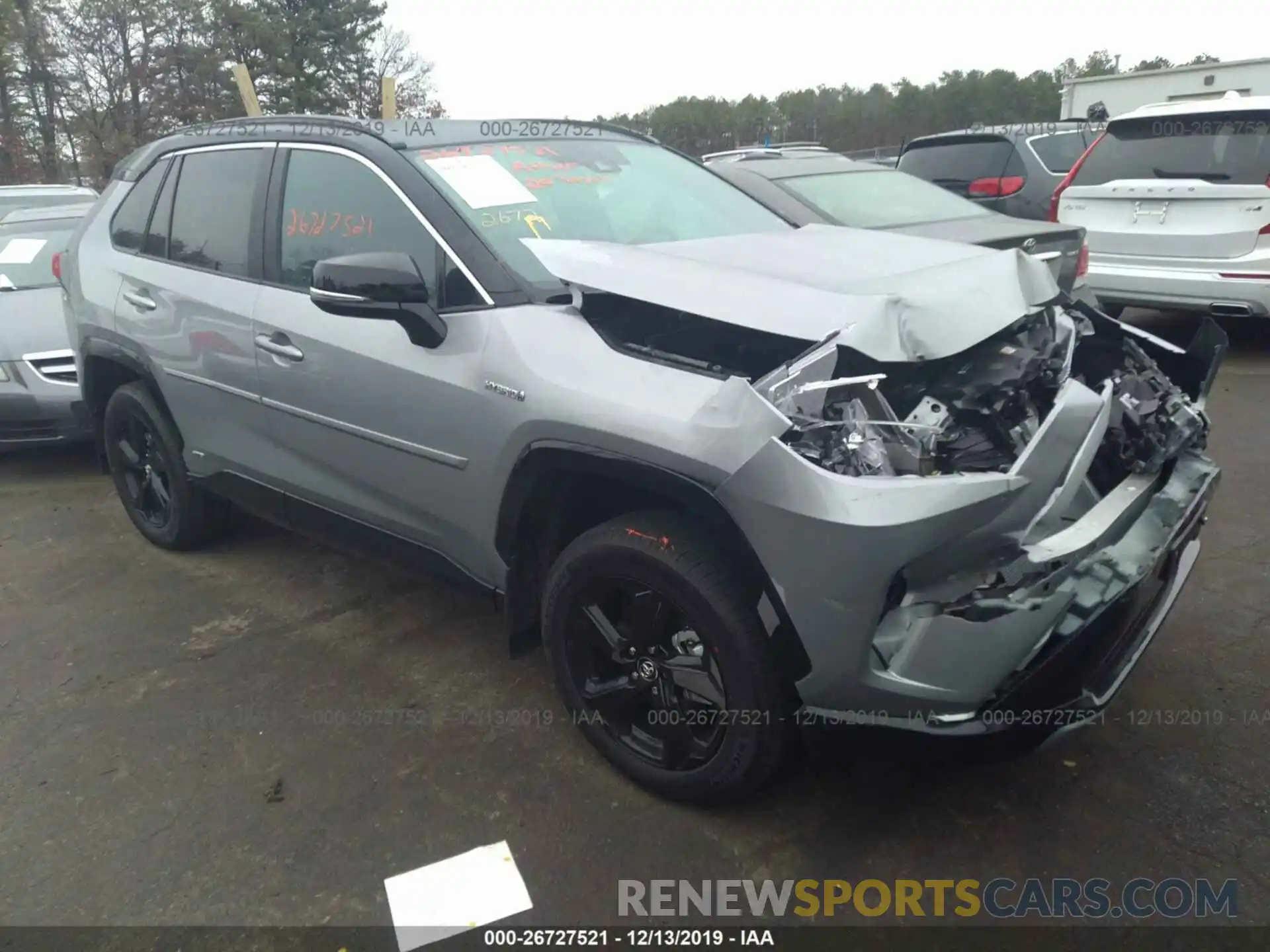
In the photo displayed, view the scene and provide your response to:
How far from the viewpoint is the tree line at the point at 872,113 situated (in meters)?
21.5

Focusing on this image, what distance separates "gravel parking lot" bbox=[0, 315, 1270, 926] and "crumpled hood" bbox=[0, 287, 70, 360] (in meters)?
2.35

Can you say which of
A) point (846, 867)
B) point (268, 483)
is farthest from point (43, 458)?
point (846, 867)

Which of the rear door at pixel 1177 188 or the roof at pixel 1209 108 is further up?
the roof at pixel 1209 108

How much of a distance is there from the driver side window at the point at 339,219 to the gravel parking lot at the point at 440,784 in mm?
1353

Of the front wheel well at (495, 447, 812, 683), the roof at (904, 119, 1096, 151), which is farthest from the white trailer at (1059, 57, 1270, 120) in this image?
the front wheel well at (495, 447, 812, 683)

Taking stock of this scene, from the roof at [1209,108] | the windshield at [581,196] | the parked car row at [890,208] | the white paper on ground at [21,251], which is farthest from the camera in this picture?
the white paper on ground at [21,251]

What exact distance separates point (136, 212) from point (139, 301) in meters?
0.51

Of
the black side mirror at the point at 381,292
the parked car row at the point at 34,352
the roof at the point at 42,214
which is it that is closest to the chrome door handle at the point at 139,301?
the parked car row at the point at 34,352

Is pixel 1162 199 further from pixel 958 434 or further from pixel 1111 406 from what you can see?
pixel 958 434

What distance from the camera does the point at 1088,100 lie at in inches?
758

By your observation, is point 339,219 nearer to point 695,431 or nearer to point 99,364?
point 695,431

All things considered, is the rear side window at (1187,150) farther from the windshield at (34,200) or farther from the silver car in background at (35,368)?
the windshield at (34,200)

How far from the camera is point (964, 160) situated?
8.71m
